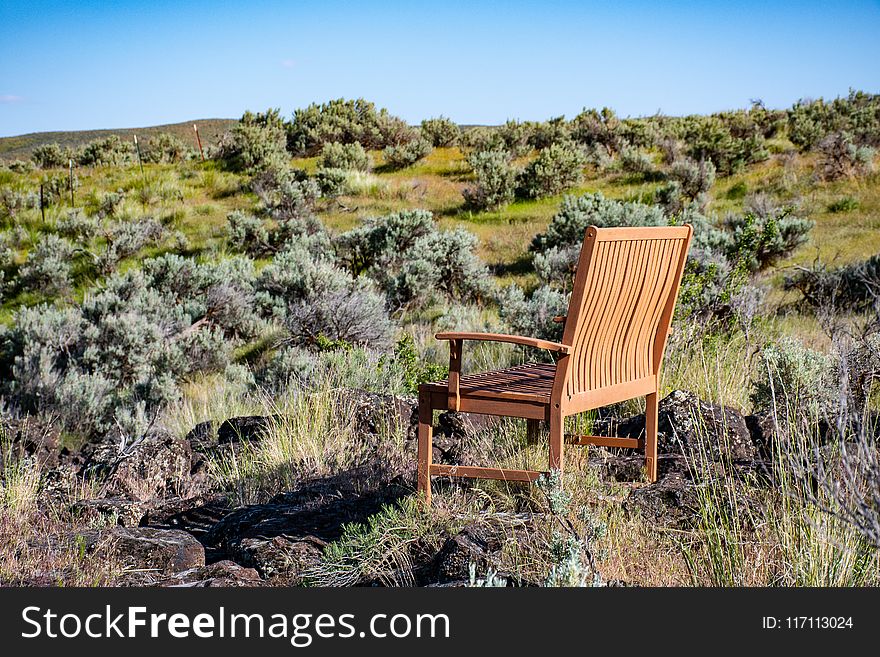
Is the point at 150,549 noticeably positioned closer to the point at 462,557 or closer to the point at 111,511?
the point at 111,511

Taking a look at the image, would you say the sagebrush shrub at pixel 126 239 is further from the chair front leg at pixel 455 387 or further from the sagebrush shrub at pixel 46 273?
the chair front leg at pixel 455 387

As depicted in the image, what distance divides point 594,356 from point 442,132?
69.8 feet

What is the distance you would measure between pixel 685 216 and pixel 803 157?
7.08m

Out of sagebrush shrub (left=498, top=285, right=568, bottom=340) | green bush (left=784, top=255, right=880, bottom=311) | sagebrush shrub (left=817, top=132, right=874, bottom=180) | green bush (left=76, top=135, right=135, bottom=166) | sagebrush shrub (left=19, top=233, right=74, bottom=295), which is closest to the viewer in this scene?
sagebrush shrub (left=498, top=285, right=568, bottom=340)

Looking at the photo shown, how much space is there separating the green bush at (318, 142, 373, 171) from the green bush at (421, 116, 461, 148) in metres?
3.78

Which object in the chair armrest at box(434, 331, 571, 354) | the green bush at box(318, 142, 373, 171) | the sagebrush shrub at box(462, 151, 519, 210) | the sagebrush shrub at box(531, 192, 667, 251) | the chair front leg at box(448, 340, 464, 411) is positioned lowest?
the chair front leg at box(448, 340, 464, 411)

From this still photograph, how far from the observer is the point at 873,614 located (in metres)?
2.65

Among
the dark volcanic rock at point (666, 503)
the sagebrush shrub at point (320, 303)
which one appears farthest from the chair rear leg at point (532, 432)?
the sagebrush shrub at point (320, 303)

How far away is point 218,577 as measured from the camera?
346cm

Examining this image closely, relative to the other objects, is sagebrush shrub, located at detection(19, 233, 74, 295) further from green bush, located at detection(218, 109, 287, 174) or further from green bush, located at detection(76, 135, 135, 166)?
green bush, located at detection(76, 135, 135, 166)

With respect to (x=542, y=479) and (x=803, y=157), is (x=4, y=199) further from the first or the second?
(x=542, y=479)

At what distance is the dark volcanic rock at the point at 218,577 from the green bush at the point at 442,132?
842 inches

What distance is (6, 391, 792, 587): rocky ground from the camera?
11.7ft

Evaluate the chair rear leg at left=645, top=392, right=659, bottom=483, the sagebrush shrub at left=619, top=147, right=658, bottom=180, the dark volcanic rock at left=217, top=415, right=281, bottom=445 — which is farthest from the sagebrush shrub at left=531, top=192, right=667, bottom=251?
the chair rear leg at left=645, top=392, right=659, bottom=483
